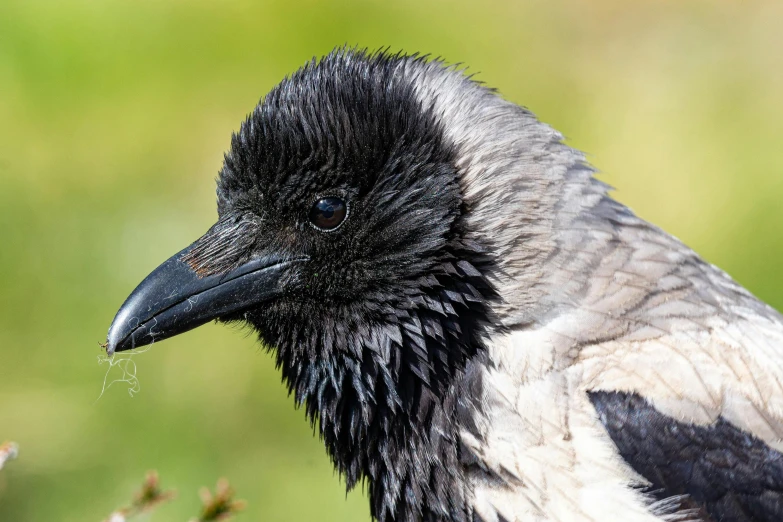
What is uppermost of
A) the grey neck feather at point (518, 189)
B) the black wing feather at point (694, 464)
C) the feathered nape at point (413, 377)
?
the grey neck feather at point (518, 189)

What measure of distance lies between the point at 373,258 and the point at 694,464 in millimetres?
1261

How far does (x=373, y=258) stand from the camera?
336cm

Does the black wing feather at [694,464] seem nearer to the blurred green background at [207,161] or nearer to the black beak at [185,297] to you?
the black beak at [185,297]

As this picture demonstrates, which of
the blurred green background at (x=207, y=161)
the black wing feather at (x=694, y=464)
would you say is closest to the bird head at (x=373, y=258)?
the black wing feather at (x=694, y=464)

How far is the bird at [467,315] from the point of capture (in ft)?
10.0

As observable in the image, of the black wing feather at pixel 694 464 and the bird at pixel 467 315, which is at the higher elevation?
the bird at pixel 467 315

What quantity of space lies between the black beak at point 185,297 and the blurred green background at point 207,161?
2.29 m

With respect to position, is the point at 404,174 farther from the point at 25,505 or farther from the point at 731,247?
the point at 731,247

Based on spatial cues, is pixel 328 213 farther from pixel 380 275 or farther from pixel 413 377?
pixel 413 377

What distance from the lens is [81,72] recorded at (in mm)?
8562

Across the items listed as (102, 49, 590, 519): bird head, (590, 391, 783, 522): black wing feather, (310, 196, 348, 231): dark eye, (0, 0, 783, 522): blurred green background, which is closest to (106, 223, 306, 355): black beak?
(102, 49, 590, 519): bird head

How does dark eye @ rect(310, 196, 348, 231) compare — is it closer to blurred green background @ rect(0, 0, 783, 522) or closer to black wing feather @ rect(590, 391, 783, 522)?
black wing feather @ rect(590, 391, 783, 522)

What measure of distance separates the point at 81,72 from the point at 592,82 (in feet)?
15.9

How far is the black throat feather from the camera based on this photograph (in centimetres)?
326
